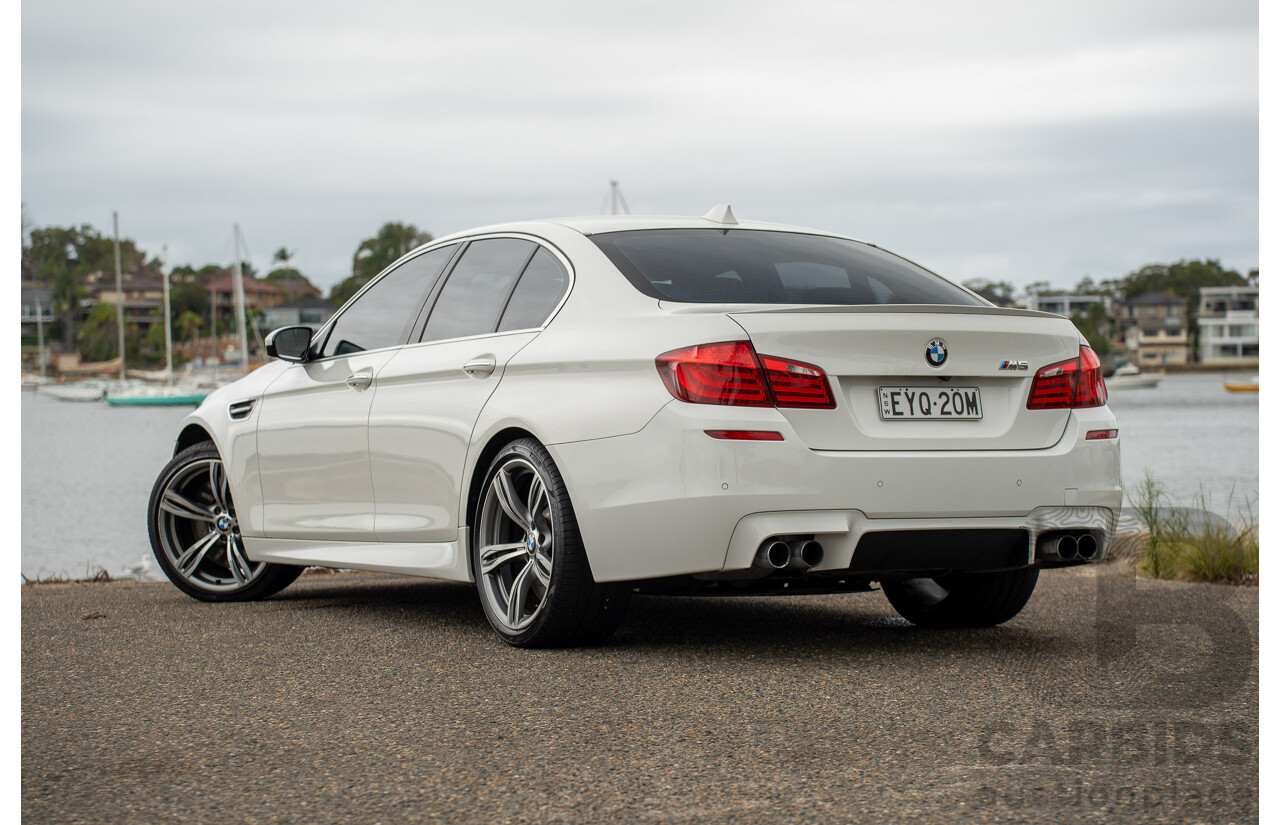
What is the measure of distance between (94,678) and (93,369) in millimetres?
143149

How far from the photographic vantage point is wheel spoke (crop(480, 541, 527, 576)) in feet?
16.8

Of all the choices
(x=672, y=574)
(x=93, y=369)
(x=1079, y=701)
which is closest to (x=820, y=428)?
(x=672, y=574)

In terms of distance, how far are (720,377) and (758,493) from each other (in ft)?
1.25

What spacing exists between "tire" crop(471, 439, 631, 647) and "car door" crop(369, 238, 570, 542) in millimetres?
227

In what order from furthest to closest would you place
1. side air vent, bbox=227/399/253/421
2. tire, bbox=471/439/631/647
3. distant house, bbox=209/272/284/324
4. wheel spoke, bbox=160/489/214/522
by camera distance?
distant house, bbox=209/272/284/324
wheel spoke, bbox=160/489/214/522
side air vent, bbox=227/399/253/421
tire, bbox=471/439/631/647

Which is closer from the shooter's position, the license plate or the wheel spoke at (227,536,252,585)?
the license plate

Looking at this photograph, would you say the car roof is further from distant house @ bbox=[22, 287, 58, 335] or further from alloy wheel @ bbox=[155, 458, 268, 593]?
distant house @ bbox=[22, 287, 58, 335]

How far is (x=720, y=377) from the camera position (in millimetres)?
4434

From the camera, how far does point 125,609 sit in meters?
6.73

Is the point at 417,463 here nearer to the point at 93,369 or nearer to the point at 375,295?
the point at 375,295

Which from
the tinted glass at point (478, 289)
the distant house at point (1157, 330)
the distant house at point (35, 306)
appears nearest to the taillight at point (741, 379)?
the tinted glass at point (478, 289)

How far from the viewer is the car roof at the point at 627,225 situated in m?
5.45

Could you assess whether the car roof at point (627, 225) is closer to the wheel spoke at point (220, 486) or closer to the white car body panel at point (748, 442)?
the white car body panel at point (748, 442)

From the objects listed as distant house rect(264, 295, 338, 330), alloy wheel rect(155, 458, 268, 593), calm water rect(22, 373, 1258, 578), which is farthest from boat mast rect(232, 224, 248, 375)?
distant house rect(264, 295, 338, 330)
